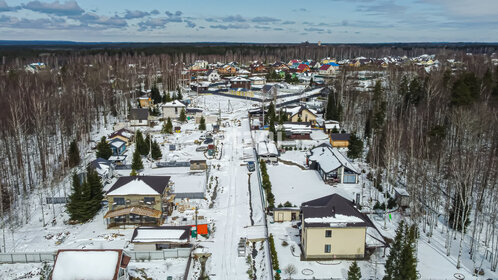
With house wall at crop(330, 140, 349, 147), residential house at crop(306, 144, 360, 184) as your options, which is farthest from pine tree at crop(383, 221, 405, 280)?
house wall at crop(330, 140, 349, 147)

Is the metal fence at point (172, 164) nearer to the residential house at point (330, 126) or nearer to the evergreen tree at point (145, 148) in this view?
the evergreen tree at point (145, 148)

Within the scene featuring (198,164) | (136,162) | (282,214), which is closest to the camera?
(282,214)

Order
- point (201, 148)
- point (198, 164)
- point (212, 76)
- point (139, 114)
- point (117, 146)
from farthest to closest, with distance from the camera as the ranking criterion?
point (212, 76) < point (139, 114) < point (201, 148) < point (117, 146) < point (198, 164)

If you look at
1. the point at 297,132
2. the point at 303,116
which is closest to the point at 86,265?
the point at 297,132

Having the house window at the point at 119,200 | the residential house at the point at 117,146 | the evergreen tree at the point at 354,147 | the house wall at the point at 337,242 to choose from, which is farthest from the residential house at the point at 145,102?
the house wall at the point at 337,242

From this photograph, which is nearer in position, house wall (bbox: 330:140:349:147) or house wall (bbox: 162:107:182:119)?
house wall (bbox: 330:140:349:147)

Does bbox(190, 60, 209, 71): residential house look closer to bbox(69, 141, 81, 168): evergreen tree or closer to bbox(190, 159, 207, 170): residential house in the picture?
bbox(69, 141, 81, 168): evergreen tree

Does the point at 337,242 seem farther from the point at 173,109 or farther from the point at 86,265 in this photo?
the point at 173,109
